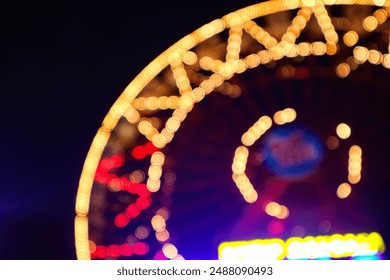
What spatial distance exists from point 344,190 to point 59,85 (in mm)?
916

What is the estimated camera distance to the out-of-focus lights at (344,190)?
66.6 inches

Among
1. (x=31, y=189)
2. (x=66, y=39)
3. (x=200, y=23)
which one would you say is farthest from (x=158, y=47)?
(x=31, y=189)

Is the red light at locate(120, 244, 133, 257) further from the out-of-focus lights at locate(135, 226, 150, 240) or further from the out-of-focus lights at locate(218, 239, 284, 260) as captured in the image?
the out-of-focus lights at locate(218, 239, 284, 260)

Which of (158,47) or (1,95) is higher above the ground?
(158,47)

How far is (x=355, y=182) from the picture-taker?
1.69m

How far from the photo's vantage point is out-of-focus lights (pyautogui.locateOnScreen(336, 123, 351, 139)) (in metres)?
1.71

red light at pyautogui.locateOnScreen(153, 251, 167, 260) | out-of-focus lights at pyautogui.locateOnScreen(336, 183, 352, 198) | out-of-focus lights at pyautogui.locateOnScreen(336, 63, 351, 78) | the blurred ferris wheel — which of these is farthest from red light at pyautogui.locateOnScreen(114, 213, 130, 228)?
out-of-focus lights at pyautogui.locateOnScreen(336, 63, 351, 78)

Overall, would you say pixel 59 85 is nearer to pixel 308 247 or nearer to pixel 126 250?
pixel 126 250

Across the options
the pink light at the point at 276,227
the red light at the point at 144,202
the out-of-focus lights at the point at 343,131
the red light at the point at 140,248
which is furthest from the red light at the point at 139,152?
the out-of-focus lights at the point at 343,131

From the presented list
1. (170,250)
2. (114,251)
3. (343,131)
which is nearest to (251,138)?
(343,131)

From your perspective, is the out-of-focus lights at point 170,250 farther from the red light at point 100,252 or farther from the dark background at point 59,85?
the dark background at point 59,85
